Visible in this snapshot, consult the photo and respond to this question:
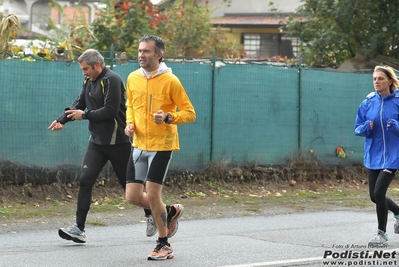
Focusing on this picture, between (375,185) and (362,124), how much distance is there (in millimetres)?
670

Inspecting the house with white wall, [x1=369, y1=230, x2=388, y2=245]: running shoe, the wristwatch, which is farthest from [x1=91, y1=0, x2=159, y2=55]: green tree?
the house with white wall

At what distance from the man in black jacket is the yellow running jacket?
0.82 metres

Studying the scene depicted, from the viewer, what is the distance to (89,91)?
9133 mm

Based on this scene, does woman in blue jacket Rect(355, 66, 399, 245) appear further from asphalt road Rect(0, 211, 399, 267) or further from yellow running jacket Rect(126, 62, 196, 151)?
yellow running jacket Rect(126, 62, 196, 151)

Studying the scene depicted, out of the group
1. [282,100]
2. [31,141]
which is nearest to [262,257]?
[31,141]

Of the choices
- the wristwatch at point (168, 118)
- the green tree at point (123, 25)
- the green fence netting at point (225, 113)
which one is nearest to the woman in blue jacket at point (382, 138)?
the wristwatch at point (168, 118)

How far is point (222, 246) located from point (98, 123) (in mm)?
1784

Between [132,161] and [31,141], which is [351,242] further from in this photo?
[31,141]

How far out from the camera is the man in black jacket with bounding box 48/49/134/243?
8.91 metres

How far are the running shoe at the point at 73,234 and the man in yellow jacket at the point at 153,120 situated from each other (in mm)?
1066

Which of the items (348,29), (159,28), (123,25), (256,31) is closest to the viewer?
(123,25)

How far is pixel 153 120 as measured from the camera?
805cm

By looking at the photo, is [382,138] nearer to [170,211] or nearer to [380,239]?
[380,239]

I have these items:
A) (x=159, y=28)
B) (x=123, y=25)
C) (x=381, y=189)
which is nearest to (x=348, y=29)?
(x=159, y=28)
